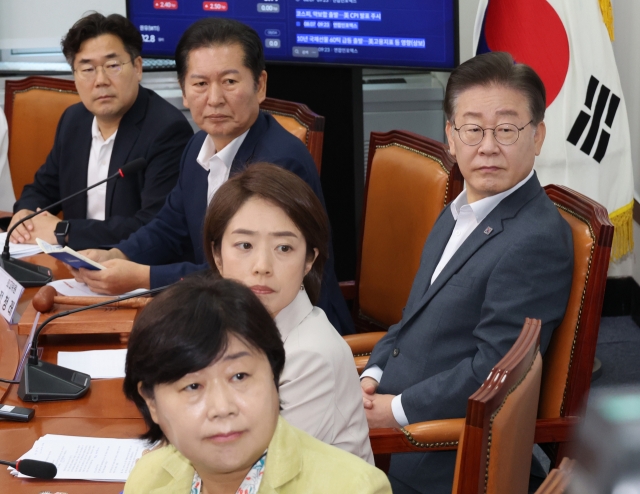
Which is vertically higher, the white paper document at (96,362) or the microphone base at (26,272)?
the microphone base at (26,272)

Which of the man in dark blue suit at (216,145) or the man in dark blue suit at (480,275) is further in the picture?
the man in dark blue suit at (216,145)

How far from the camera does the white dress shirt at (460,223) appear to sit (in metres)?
1.78

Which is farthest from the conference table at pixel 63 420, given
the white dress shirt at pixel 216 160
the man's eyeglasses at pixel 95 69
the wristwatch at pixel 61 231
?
the man's eyeglasses at pixel 95 69

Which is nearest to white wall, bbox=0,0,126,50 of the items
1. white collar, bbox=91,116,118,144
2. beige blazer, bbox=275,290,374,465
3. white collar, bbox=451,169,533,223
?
white collar, bbox=91,116,118,144

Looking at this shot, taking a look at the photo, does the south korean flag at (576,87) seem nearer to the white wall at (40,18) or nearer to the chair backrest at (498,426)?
the white wall at (40,18)

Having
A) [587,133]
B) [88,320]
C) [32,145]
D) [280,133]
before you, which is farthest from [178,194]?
[587,133]

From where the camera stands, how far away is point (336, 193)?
3795 millimetres

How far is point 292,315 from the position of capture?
144 cm

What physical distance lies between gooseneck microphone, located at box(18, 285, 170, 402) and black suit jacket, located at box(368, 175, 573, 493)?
67 cm

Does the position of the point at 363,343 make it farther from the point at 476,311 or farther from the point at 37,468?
the point at 37,468

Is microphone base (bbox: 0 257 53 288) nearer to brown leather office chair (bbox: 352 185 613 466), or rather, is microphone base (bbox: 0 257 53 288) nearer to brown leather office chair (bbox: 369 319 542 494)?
brown leather office chair (bbox: 352 185 613 466)

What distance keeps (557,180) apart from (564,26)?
600 millimetres

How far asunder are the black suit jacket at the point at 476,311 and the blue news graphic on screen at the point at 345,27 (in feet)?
5.87

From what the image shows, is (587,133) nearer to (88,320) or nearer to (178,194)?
(178,194)
